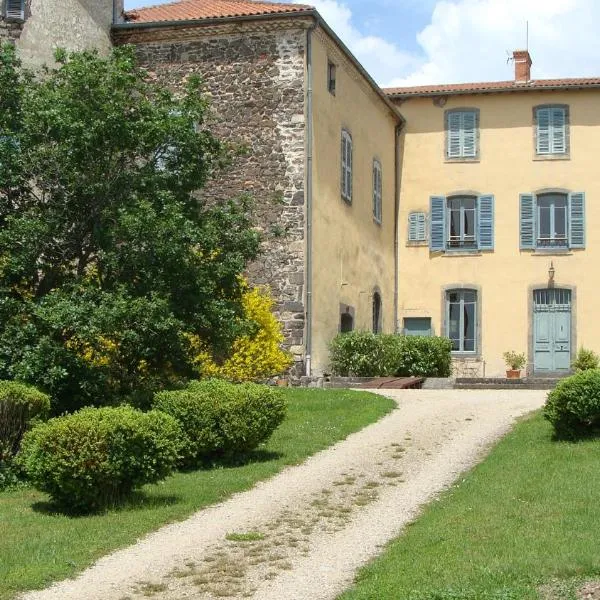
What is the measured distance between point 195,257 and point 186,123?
1.74 m

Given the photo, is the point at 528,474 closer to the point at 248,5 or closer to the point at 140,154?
the point at 140,154

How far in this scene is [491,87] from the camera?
90.9ft

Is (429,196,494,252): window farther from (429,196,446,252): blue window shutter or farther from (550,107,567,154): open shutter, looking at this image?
(550,107,567,154): open shutter

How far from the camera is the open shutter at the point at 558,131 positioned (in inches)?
1081

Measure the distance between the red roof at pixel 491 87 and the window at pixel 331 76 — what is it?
5907mm

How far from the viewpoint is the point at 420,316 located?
2773 cm

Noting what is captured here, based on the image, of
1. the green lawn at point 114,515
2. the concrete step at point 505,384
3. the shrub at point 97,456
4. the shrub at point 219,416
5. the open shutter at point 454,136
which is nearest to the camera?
the green lawn at point 114,515

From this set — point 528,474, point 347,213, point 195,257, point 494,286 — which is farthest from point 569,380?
point 494,286

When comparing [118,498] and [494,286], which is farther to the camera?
[494,286]

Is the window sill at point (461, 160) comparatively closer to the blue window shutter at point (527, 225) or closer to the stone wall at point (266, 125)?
the blue window shutter at point (527, 225)

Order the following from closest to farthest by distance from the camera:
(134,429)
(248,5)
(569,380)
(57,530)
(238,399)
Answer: (57,530) < (134,429) < (238,399) < (569,380) < (248,5)

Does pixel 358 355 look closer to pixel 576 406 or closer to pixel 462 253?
pixel 462 253

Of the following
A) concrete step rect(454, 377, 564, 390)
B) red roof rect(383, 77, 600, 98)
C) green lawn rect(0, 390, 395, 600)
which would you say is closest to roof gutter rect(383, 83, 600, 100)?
red roof rect(383, 77, 600, 98)

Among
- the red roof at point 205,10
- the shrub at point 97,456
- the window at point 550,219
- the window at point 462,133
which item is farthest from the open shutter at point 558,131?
the shrub at point 97,456
